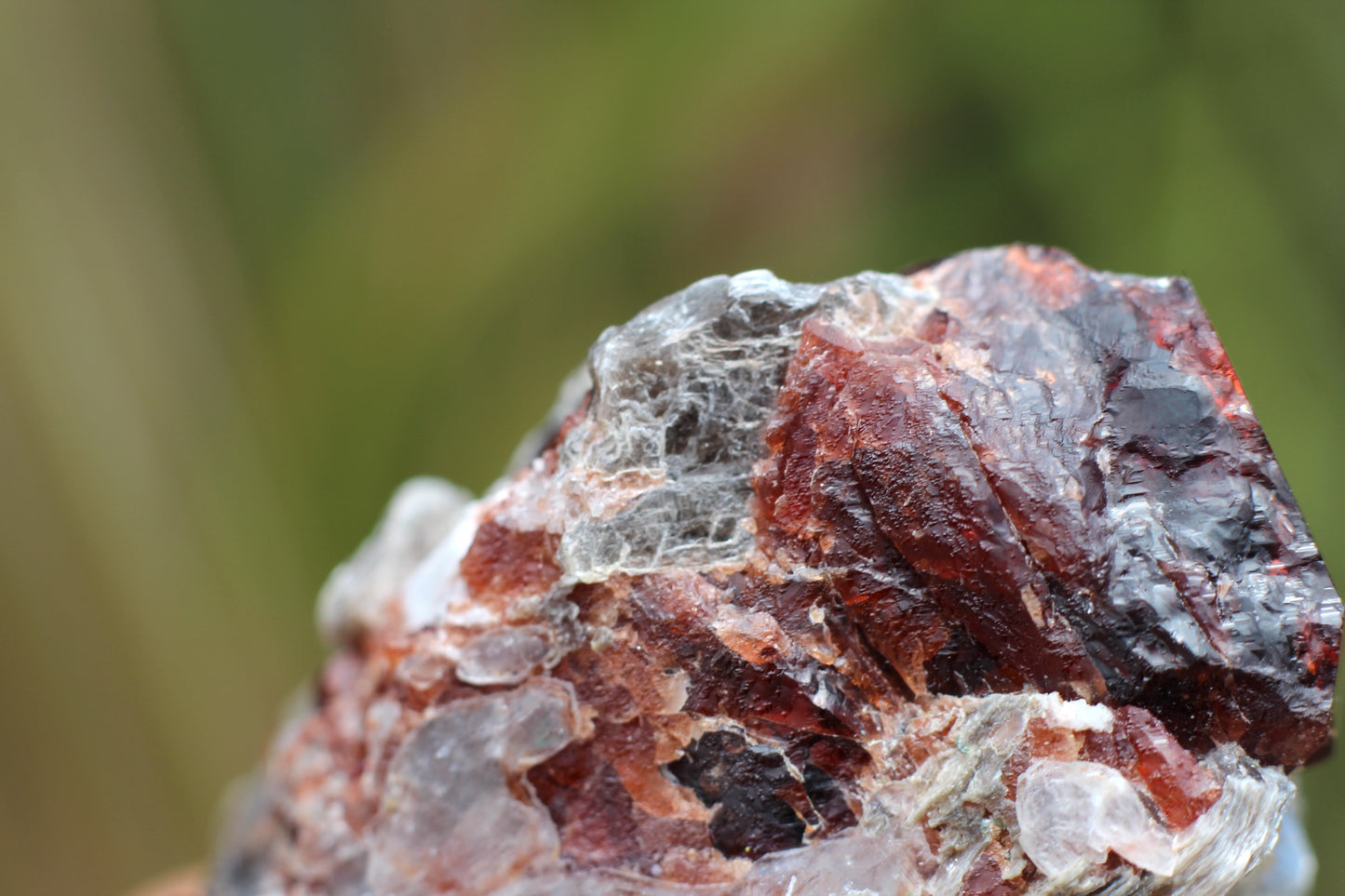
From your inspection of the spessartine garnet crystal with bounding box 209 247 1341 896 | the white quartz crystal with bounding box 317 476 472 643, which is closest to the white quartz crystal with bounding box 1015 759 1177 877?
the spessartine garnet crystal with bounding box 209 247 1341 896

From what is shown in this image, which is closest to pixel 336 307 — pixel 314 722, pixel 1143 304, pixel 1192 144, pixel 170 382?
pixel 170 382

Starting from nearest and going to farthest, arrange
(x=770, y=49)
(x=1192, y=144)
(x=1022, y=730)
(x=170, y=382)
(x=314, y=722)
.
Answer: (x=1022, y=730), (x=314, y=722), (x=1192, y=144), (x=770, y=49), (x=170, y=382)

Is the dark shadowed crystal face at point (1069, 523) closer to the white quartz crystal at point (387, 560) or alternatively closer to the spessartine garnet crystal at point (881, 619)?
the spessartine garnet crystal at point (881, 619)

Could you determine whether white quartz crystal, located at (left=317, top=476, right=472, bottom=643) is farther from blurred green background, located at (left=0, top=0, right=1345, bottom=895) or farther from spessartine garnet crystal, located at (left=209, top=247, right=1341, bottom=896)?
blurred green background, located at (left=0, top=0, right=1345, bottom=895)

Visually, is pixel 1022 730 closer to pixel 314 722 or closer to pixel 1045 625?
pixel 1045 625

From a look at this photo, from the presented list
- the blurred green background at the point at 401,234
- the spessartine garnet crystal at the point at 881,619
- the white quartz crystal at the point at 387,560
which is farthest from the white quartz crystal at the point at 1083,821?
the blurred green background at the point at 401,234
